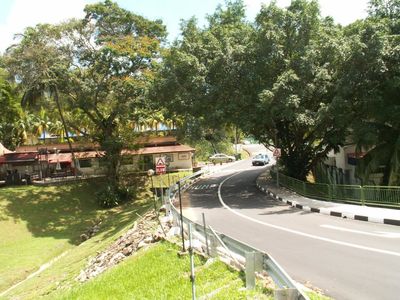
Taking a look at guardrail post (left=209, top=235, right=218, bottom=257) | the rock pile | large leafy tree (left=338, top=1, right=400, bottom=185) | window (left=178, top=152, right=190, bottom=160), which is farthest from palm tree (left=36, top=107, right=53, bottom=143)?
guardrail post (left=209, top=235, right=218, bottom=257)

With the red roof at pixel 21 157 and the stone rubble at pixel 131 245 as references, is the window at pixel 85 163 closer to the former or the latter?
the red roof at pixel 21 157

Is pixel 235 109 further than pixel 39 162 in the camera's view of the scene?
No

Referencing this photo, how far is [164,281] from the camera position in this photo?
10.4m

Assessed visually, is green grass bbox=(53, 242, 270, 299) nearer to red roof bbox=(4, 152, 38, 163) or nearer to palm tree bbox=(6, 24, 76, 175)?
palm tree bbox=(6, 24, 76, 175)

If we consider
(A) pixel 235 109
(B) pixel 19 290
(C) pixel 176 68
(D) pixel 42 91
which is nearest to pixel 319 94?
(A) pixel 235 109

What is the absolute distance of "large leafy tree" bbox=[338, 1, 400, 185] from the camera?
869 inches

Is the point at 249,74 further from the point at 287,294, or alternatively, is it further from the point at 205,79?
the point at 287,294

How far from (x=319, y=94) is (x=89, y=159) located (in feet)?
111

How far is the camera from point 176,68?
27344 mm

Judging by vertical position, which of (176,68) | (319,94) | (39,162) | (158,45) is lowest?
(39,162)

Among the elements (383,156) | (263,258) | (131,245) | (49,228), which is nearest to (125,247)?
(131,245)

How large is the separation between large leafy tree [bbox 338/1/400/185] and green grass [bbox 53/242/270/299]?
43.1 feet

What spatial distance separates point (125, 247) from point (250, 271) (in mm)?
10592

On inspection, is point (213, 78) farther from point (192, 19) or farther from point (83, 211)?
point (83, 211)
